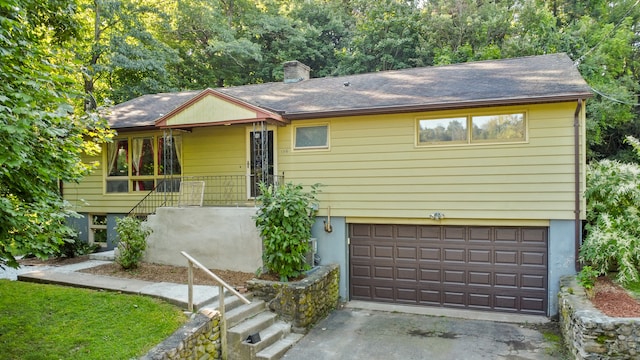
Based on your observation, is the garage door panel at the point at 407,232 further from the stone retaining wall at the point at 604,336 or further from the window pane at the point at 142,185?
the window pane at the point at 142,185

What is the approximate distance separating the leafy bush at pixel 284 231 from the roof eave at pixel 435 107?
84.3 inches

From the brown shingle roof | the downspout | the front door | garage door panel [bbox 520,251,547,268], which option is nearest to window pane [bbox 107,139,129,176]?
the brown shingle roof

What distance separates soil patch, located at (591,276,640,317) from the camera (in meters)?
5.54

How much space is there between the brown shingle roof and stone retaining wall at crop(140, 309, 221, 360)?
493cm

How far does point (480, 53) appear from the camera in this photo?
1681cm

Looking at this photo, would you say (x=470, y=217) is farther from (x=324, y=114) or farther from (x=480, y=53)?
(x=480, y=53)

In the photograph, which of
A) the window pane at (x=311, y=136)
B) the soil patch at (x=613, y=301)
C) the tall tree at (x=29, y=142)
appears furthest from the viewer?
the window pane at (x=311, y=136)

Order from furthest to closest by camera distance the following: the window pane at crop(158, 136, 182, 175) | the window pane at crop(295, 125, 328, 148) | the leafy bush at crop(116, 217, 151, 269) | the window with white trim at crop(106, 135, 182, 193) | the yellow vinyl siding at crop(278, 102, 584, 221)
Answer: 1. the window with white trim at crop(106, 135, 182, 193)
2. the window pane at crop(158, 136, 182, 175)
3. the window pane at crop(295, 125, 328, 148)
4. the leafy bush at crop(116, 217, 151, 269)
5. the yellow vinyl siding at crop(278, 102, 584, 221)

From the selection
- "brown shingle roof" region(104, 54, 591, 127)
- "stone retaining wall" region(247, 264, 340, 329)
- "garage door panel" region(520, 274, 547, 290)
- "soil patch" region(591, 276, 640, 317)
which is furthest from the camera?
"garage door panel" region(520, 274, 547, 290)

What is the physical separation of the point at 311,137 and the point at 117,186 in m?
6.22

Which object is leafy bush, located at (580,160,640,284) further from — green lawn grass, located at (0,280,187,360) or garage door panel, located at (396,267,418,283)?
green lawn grass, located at (0,280,187,360)

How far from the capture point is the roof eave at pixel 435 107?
721 cm

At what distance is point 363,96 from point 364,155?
1.65 m

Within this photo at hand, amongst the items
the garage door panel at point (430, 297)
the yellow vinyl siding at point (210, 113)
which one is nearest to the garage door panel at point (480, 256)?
the garage door panel at point (430, 297)
